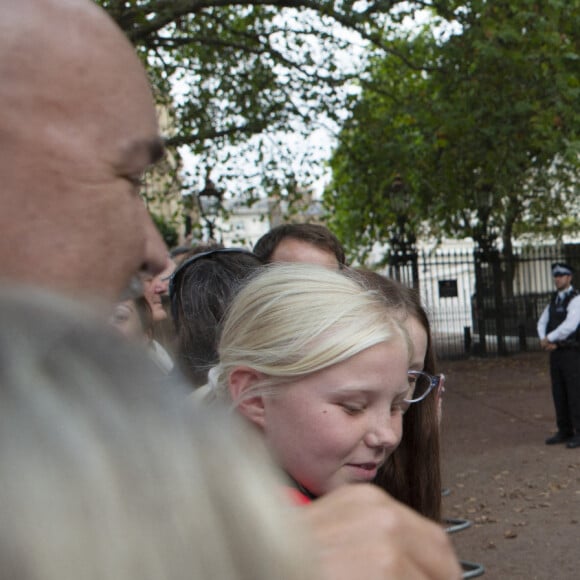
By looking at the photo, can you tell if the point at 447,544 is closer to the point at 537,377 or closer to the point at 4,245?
the point at 4,245

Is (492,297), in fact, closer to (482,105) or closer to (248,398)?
(482,105)

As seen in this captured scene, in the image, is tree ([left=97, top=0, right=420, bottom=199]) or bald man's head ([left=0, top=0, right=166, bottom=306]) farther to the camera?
tree ([left=97, top=0, right=420, bottom=199])

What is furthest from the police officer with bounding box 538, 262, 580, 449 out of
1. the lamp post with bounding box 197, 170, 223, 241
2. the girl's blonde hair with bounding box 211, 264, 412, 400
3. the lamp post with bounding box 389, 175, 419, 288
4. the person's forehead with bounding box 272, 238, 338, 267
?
the girl's blonde hair with bounding box 211, 264, 412, 400

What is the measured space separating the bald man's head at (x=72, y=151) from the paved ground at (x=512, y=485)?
239 inches

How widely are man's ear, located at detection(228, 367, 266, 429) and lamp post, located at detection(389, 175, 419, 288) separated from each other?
1838 cm

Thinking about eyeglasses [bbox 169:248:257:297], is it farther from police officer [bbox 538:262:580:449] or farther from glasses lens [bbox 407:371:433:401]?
police officer [bbox 538:262:580:449]

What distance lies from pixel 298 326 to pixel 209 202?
49.7 feet

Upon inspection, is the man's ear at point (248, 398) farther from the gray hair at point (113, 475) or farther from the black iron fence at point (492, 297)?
the black iron fence at point (492, 297)

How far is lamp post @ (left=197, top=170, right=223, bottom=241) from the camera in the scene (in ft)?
54.1

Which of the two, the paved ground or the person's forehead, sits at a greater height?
the person's forehead

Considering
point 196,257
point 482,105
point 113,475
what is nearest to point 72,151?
point 113,475

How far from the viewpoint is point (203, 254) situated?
317 centimetres

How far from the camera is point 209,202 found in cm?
1688

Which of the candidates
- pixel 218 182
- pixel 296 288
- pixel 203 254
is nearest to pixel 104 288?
pixel 296 288
